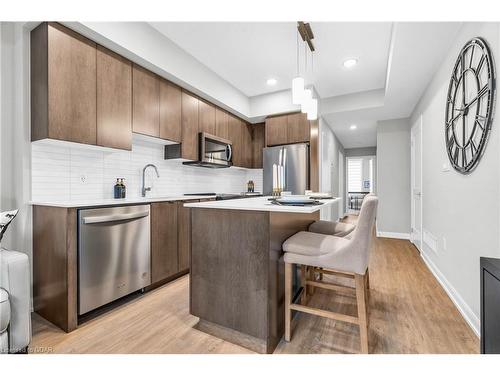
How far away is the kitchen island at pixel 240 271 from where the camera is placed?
1.41 meters

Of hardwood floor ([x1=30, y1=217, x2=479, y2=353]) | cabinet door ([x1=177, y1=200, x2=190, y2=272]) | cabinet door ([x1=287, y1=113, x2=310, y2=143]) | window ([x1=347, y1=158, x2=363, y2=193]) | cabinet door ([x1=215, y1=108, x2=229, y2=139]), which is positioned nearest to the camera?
hardwood floor ([x1=30, y1=217, x2=479, y2=353])

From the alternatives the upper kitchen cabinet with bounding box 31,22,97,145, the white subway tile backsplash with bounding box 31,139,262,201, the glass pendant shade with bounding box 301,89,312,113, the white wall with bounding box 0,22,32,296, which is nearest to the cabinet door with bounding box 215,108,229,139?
the white subway tile backsplash with bounding box 31,139,262,201

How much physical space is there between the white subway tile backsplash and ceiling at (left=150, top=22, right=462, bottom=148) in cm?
139

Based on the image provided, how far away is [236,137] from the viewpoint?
4160 mm

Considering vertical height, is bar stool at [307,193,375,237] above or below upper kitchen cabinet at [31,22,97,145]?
below

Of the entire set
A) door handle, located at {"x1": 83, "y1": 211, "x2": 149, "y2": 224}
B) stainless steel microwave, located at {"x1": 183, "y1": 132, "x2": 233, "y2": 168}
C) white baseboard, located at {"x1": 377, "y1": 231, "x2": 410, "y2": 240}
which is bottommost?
white baseboard, located at {"x1": 377, "y1": 231, "x2": 410, "y2": 240}

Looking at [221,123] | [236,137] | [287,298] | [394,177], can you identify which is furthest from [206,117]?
[394,177]

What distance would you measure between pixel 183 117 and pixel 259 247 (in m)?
2.23

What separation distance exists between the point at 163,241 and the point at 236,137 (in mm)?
2386

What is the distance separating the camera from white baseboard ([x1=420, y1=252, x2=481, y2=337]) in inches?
64.4

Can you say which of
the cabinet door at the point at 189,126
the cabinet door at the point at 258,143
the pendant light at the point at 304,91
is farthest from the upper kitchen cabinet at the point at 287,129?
the cabinet door at the point at 189,126

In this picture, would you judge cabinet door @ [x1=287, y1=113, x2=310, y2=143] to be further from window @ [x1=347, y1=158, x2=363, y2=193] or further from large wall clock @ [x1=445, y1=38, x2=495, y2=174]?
window @ [x1=347, y1=158, x2=363, y2=193]

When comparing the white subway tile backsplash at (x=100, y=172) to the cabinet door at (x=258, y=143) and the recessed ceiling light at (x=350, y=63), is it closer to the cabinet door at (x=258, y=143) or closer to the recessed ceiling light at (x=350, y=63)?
the cabinet door at (x=258, y=143)
